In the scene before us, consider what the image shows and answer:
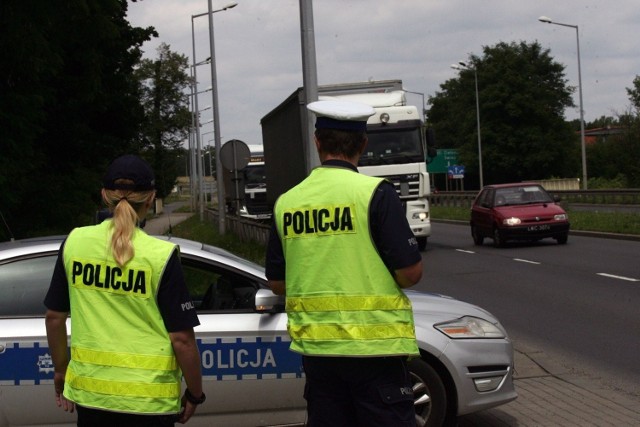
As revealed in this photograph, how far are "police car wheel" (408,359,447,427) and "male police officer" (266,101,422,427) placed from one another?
2.48 m

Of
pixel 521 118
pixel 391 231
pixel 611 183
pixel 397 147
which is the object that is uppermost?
pixel 521 118

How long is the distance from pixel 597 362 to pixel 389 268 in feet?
19.8

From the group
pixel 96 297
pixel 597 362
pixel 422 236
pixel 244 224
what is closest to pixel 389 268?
pixel 96 297

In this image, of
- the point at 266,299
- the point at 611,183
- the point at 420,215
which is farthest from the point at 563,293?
the point at 611,183

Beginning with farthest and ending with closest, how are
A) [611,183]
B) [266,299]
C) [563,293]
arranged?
[611,183] < [563,293] < [266,299]

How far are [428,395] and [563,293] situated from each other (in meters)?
8.75

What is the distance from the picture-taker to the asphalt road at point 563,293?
945 centimetres

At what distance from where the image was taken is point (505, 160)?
88438 mm

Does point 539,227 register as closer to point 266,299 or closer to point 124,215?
point 266,299

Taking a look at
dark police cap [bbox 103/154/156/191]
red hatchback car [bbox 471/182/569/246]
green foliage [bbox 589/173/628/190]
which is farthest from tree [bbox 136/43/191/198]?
dark police cap [bbox 103/154/156/191]

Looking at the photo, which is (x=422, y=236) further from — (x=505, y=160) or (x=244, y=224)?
(x=505, y=160)

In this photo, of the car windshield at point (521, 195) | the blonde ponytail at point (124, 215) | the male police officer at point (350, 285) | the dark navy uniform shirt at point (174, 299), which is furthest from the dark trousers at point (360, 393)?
the car windshield at point (521, 195)

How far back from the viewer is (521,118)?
88438 millimetres

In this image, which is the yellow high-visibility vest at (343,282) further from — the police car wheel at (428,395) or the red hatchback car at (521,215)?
the red hatchback car at (521,215)
